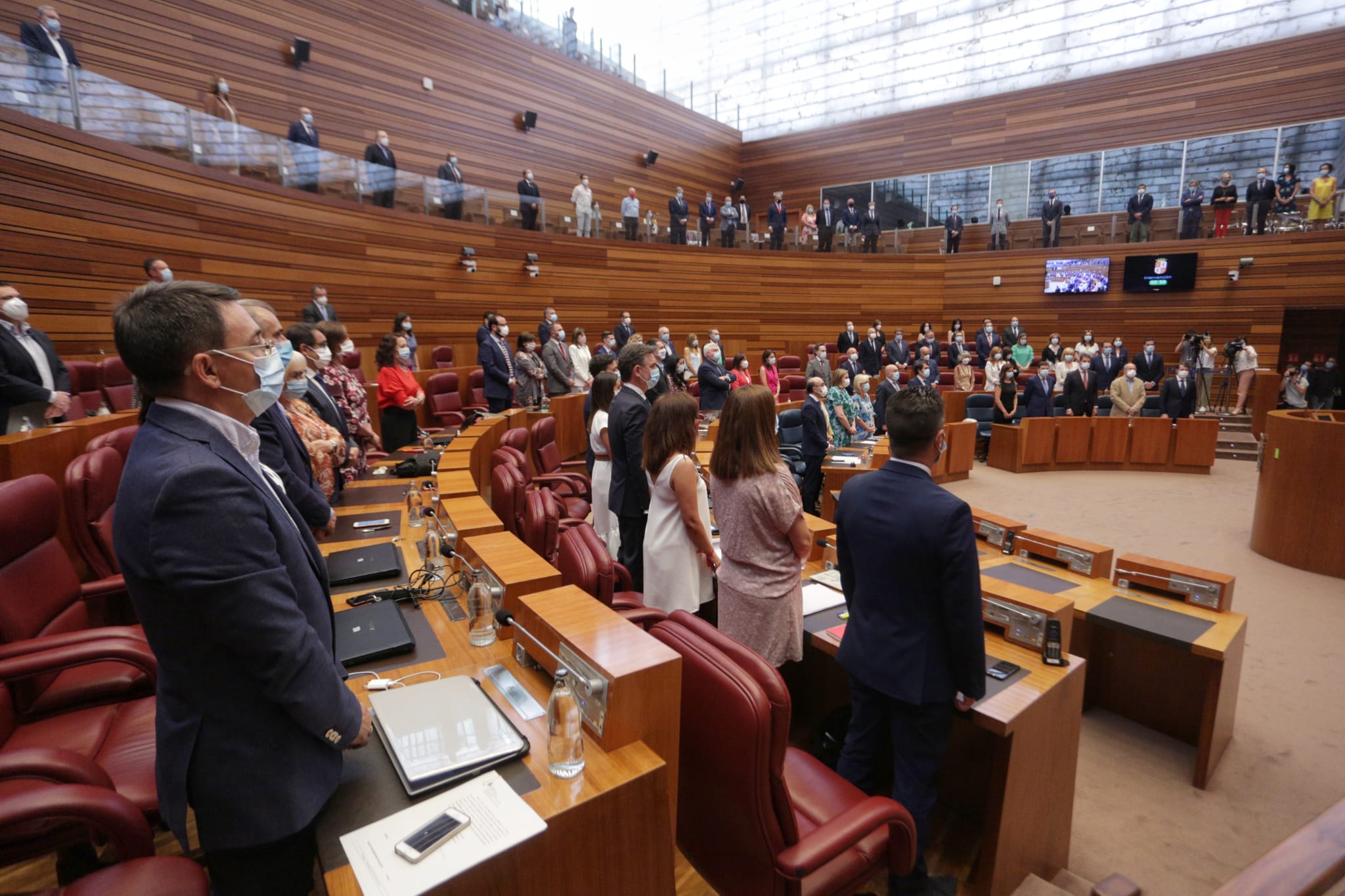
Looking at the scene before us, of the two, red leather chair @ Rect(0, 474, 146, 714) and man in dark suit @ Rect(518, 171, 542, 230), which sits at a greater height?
man in dark suit @ Rect(518, 171, 542, 230)

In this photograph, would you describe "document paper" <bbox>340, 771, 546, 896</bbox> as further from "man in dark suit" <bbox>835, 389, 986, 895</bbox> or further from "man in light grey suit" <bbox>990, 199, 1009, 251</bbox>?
"man in light grey suit" <bbox>990, 199, 1009, 251</bbox>

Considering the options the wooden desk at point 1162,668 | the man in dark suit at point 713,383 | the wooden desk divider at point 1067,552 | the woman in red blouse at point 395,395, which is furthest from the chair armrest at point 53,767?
the man in dark suit at point 713,383

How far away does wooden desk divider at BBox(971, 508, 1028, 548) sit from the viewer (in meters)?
3.11

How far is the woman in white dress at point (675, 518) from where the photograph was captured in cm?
254

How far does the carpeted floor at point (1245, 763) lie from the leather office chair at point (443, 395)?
20.3 ft

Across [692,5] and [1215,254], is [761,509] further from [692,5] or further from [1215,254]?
[692,5]

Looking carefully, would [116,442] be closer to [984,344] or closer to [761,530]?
[761,530]

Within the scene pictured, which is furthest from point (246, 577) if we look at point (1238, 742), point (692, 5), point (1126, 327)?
point (692, 5)

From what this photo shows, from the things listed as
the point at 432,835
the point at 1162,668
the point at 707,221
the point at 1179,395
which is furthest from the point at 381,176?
the point at 1179,395

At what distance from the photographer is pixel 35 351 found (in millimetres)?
3738

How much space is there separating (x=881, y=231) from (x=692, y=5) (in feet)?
28.2

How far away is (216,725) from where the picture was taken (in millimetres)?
1097

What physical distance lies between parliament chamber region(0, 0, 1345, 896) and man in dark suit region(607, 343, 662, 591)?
0.18 metres

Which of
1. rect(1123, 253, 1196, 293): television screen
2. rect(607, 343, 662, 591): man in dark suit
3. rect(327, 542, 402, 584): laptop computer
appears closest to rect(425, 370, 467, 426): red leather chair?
rect(607, 343, 662, 591): man in dark suit
